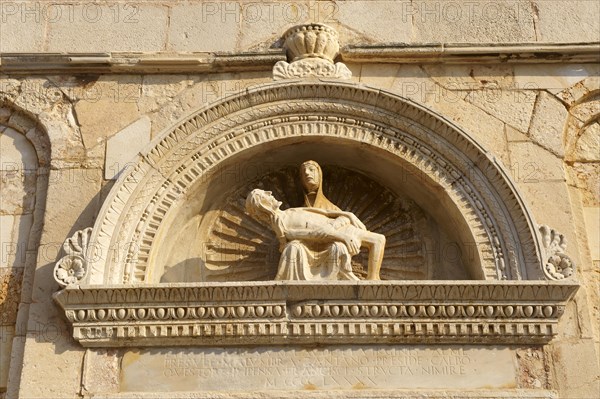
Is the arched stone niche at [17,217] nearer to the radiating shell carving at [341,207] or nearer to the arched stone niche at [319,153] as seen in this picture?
the arched stone niche at [319,153]

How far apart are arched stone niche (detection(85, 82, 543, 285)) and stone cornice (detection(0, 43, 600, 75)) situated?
1.62 feet

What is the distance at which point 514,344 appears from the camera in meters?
6.44

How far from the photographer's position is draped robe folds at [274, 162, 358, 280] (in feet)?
21.8

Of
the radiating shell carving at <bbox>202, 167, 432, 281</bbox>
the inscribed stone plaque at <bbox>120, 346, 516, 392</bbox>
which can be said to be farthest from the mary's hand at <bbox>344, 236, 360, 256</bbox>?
the inscribed stone plaque at <bbox>120, 346, 516, 392</bbox>

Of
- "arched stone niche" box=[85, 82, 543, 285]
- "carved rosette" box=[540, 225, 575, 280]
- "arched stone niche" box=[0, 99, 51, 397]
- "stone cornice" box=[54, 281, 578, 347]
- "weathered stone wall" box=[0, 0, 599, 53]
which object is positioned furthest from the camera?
"weathered stone wall" box=[0, 0, 599, 53]

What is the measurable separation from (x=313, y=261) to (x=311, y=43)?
1.85 meters

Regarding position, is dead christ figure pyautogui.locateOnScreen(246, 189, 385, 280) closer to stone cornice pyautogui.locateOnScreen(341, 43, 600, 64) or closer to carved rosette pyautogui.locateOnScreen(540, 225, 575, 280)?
carved rosette pyautogui.locateOnScreen(540, 225, 575, 280)

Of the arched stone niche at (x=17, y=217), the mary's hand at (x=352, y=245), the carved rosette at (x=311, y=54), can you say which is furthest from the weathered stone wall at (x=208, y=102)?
the mary's hand at (x=352, y=245)

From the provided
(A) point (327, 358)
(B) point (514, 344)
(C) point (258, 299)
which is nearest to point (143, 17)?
(C) point (258, 299)

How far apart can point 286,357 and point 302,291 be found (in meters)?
0.46

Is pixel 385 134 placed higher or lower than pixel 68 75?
lower

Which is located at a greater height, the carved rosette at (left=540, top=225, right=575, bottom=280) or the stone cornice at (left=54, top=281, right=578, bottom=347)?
the carved rosette at (left=540, top=225, right=575, bottom=280)

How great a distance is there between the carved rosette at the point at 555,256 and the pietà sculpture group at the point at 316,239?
3.80ft

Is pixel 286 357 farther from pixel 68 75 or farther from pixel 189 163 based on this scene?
pixel 68 75
